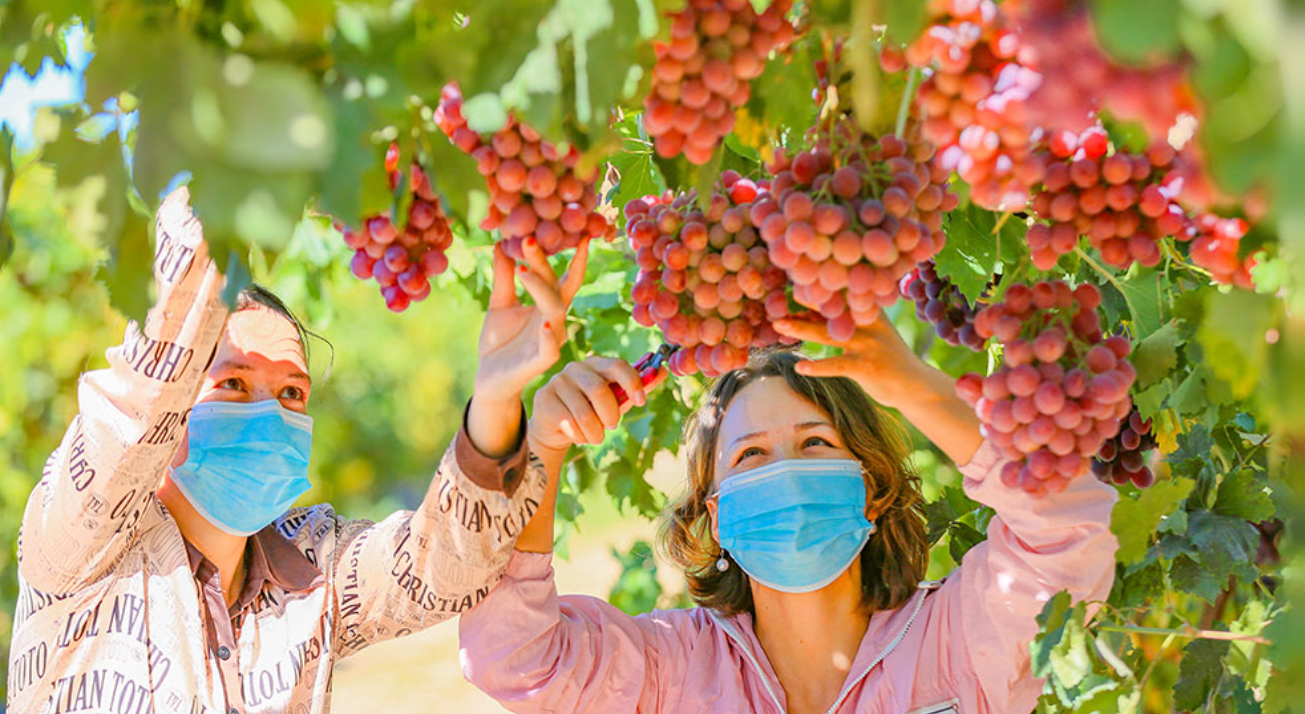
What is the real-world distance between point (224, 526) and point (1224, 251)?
1834mm

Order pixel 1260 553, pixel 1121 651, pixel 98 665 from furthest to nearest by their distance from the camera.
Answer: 1. pixel 1260 553
2. pixel 98 665
3. pixel 1121 651

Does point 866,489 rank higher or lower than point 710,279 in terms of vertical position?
lower

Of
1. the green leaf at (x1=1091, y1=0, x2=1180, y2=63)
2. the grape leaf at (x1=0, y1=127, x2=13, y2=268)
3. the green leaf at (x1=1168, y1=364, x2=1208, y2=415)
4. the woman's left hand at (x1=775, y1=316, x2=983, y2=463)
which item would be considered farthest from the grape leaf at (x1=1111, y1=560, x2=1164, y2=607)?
the grape leaf at (x1=0, y1=127, x2=13, y2=268)

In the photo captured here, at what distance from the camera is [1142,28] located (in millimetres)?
662

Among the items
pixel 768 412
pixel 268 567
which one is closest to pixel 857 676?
pixel 768 412

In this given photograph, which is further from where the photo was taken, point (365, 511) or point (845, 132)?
point (365, 511)

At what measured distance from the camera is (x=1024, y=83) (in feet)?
3.03

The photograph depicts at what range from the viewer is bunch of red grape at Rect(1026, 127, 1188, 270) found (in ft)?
3.63

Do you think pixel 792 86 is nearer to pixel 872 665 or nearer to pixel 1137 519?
pixel 1137 519

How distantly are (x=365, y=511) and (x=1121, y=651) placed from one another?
40.1ft

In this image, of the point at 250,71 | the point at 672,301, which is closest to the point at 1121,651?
the point at 672,301

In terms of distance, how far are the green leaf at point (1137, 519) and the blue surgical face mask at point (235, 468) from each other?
1475 millimetres

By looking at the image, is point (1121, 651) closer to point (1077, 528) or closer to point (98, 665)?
point (1077, 528)

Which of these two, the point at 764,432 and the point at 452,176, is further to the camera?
the point at 764,432
